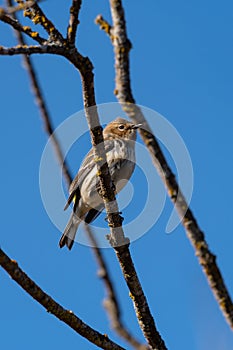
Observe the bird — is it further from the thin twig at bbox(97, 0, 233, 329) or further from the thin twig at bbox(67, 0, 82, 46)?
the thin twig at bbox(97, 0, 233, 329)

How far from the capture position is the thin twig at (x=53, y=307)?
355 centimetres

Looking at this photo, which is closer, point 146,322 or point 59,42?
point 59,42

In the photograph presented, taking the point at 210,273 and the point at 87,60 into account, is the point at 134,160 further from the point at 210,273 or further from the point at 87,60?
the point at 210,273

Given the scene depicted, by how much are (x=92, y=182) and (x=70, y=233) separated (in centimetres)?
89

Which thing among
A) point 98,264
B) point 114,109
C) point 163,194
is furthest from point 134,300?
point 114,109

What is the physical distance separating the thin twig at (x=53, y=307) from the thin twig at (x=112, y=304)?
1.09 ft

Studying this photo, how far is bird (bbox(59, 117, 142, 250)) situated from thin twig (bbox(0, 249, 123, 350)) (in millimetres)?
4380

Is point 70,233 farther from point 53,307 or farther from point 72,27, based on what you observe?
point 72,27

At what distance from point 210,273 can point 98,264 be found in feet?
5.39

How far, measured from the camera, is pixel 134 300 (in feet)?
16.0

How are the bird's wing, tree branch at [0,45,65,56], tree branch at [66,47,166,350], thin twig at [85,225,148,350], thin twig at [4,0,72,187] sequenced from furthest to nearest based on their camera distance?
the bird's wing → thin twig at [4,0,72,187] → tree branch at [66,47,166,350] → tree branch at [0,45,65,56] → thin twig at [85,225,148,350]

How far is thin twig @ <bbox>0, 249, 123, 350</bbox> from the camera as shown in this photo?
11.7ft

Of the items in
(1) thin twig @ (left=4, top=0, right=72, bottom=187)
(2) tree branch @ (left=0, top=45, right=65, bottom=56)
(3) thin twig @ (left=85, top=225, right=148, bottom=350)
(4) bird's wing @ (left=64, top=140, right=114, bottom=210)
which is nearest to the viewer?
(3) thin twig @ (left=85, top=225, right=148, bottom=350)

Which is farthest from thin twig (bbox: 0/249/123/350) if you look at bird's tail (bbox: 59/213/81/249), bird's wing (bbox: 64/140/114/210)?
bird's wing (bbox: 64/140/114/210)
